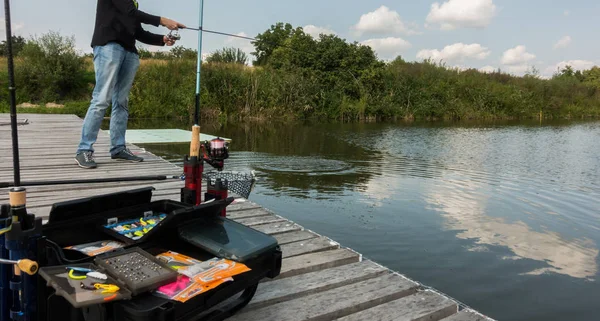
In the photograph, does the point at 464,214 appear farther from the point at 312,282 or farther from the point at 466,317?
the point at 312,282

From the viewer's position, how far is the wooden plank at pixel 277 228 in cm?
284

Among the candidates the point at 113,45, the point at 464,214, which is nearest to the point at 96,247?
the point at 113,45

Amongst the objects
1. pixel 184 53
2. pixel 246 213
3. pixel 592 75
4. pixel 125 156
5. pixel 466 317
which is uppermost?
pixel 592 75

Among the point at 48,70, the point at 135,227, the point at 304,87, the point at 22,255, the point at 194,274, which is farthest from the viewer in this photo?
the point at 304,87

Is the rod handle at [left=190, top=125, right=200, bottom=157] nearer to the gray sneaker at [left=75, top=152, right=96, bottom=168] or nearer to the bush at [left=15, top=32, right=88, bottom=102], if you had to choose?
the gray sneaker at [left=75, top=152, right=96, bottom=168]

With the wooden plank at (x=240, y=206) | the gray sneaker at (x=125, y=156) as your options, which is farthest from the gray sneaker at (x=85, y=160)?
the wooden plank at (x=240, y=206)

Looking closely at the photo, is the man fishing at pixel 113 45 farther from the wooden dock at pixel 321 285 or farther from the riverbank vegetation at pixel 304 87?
the riverbank vegetation at pixel 304 87

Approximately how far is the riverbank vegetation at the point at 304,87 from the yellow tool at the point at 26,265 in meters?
18.9

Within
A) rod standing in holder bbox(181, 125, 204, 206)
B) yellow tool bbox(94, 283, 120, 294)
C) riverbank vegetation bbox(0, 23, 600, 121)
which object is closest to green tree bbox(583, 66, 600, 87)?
riverbank vegetation bbox(0, 23, 600, 121)

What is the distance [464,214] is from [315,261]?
3120 millimetres

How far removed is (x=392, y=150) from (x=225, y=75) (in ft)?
43.0

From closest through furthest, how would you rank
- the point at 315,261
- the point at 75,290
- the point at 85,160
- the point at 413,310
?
1. the point at 75,290
2. the point at 413,310
3. the point at 315,261
4. the point at 85,160

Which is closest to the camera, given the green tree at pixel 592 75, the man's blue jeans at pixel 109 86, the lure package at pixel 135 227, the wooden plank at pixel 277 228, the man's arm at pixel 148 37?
the lure package at pixel 135 227

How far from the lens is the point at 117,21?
3.93m
